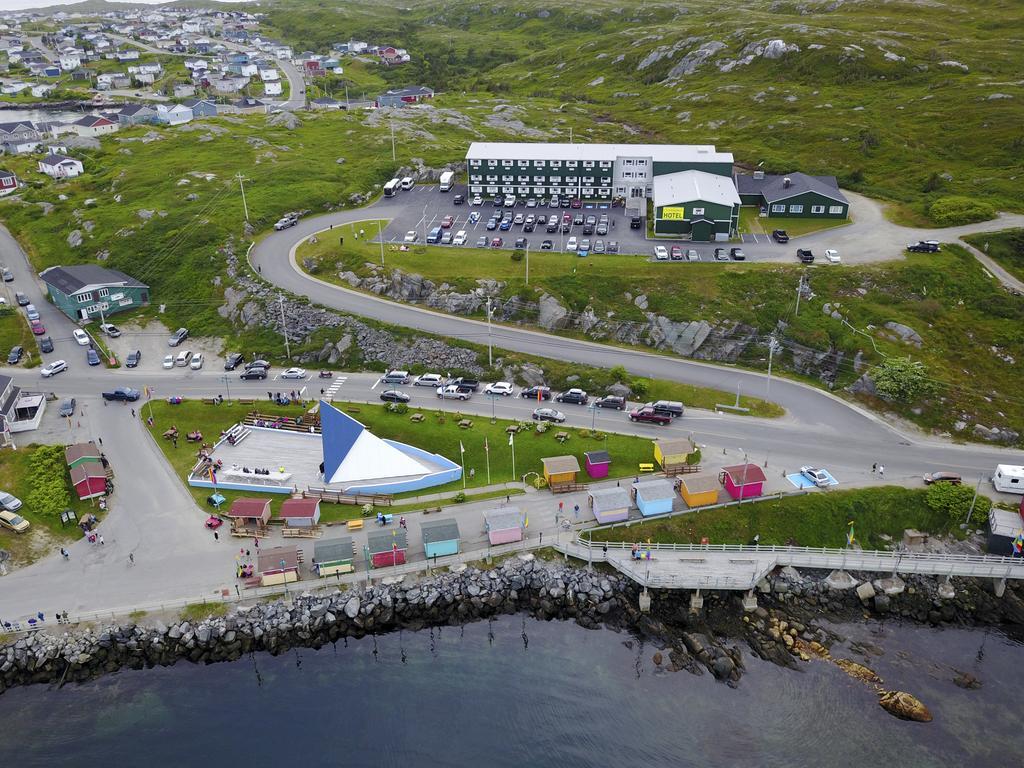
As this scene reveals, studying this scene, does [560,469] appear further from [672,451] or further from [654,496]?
[672,451]

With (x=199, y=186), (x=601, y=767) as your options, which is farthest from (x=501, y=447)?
(x=199, y=186)

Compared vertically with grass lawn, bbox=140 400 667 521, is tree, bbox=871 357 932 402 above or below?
above

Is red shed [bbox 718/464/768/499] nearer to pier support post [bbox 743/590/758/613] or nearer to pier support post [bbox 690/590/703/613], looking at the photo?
pier support post [bbox 743/590/758/613]

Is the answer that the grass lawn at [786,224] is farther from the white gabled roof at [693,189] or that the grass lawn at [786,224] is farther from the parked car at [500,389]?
the parked car at [500,389]

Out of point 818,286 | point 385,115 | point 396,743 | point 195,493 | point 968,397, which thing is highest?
point 385,115

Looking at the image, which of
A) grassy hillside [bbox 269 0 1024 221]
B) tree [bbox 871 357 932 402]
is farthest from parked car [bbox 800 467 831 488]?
grassy hillside [bbox 269 0 1024 221]

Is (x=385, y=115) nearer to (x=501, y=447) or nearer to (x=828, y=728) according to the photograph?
(x=501, y=447)

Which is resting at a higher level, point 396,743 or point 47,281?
point 47,281
